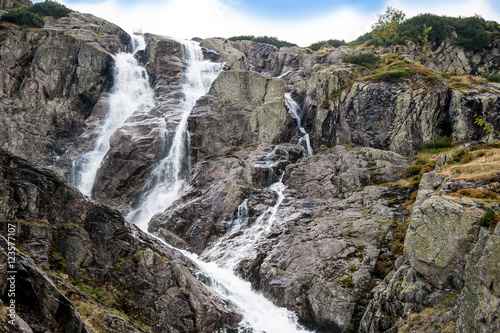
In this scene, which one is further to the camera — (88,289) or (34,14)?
(34,14)

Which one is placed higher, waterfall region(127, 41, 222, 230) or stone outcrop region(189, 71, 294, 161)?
stone outcrop region(189, 71, 294, 161)

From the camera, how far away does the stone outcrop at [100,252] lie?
16.7m

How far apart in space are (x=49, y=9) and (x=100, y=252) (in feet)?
259

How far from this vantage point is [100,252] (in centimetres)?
1875

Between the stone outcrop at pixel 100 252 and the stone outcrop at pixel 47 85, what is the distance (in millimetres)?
33792

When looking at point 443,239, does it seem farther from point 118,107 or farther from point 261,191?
point 118,107

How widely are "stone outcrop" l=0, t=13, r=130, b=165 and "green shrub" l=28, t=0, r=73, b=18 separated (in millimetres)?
18446

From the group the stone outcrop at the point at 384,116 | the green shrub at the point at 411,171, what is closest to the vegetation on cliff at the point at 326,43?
the stone outcrop at the point at 384,116

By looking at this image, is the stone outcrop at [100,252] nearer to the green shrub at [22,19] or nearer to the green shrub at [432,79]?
the green shrub at [432,79]

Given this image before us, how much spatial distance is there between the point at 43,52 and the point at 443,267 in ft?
210

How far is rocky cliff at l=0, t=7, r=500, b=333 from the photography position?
16781mm

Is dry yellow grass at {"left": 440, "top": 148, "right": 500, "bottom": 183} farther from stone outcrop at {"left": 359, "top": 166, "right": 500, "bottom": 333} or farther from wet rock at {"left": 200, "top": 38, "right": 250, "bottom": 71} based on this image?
wet rock at {"left": 200, "top": 38, "right": 250, "bottom": 71}

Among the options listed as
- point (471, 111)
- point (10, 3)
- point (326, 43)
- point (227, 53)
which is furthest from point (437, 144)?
point (10, 3)

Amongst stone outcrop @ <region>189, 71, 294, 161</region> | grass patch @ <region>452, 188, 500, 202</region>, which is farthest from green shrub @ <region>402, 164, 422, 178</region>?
stone outcrop @ <region>189, 71, 294, 161</region>
